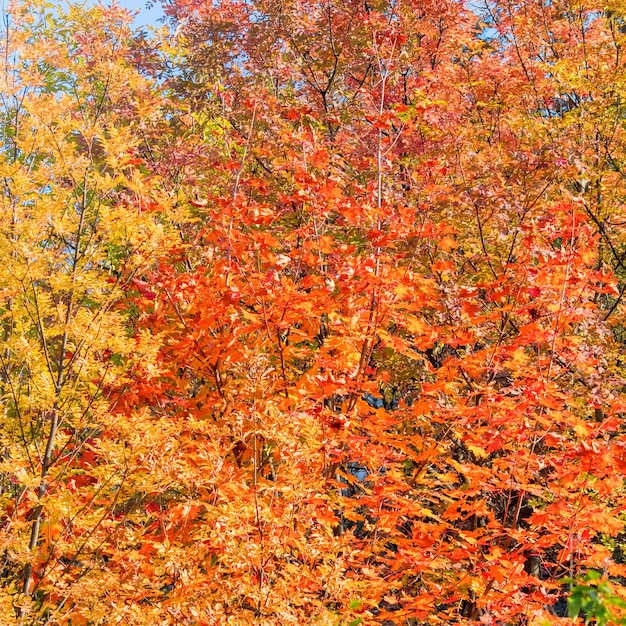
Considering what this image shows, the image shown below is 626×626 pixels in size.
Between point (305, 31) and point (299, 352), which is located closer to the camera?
point (299, 352)

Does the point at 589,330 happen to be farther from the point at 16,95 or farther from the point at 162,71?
the point at 162,71

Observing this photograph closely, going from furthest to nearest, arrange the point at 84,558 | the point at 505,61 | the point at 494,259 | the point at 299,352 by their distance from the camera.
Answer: the point at 505,61, the point at 494,259, the point at 299,352, the point at 84,558

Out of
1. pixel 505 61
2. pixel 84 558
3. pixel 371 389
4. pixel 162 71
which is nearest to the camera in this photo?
pixel 84 558

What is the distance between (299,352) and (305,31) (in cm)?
467

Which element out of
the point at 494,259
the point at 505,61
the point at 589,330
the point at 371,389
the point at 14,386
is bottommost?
the point at 14,386

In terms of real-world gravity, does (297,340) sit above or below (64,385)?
above

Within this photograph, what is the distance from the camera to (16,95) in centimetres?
649

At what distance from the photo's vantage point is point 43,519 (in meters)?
5.09

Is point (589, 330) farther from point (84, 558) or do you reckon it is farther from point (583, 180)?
point (84, 558)

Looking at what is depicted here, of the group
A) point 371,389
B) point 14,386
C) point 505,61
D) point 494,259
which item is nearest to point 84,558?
point 14,386

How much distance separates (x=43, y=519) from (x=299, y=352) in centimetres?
257

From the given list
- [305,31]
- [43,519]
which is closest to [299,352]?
[43,519]

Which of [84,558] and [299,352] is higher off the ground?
[299,352]

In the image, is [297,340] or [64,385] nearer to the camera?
[64,385]
